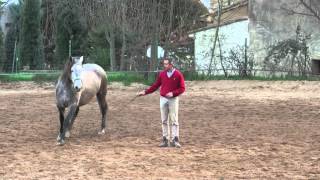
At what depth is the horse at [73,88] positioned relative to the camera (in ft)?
37.7

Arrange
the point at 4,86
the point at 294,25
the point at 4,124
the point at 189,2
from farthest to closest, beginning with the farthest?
the point at 189,2, the point at 294,25, the point at 4,86, the point at 4,124

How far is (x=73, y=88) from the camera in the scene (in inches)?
467

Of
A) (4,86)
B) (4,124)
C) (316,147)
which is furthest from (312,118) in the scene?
(4,86)

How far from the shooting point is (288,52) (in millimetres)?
30000

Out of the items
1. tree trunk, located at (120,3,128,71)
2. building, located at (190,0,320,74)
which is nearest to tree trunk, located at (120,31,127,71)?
tree trunk, located at (120,3,128,71)

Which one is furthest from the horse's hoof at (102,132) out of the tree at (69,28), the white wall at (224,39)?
the tree at (69,28)

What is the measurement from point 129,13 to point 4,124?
22.0 m

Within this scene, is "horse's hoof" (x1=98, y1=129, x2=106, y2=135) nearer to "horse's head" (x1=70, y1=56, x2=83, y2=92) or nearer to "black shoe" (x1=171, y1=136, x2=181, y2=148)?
"horse's head" (x1=70, y1=56, x2=83, y2=92)

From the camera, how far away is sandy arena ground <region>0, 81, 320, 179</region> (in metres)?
8.57

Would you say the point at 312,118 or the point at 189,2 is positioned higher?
the point at 189,2

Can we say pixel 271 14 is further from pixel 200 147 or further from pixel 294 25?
pixel 200 147

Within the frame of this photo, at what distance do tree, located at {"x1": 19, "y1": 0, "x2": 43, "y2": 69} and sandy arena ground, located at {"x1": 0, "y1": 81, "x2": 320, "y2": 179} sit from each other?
1727 cm

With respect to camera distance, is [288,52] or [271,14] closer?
[288,52]

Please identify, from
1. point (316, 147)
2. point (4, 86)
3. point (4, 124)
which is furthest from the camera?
point (4, 86)
